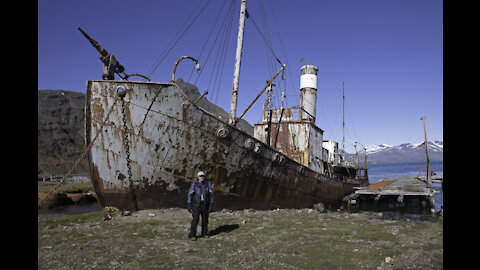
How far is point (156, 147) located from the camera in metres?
9.85

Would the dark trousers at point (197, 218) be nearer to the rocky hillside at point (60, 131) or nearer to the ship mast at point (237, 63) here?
the ship mast at point (237, 63)

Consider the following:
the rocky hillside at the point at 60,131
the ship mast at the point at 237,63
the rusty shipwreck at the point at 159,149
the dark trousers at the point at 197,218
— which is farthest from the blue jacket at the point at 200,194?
the rocky hillside at the point at 60,131

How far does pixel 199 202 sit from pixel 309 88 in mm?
14801

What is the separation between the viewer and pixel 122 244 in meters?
6.70

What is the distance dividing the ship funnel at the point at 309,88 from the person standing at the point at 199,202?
13529 millimetres

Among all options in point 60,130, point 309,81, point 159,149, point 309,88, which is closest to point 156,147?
point 159,149

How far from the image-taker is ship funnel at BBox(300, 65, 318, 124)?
19.4 metres

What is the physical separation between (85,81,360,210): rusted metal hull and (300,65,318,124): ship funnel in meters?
9.30

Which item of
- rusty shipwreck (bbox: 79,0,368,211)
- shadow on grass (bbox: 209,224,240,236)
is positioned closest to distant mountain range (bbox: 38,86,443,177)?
rusty shipwreck (bbox: 79,0,368,211)

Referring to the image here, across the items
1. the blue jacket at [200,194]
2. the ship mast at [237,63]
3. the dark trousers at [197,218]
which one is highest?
the ship mast at [237,63]

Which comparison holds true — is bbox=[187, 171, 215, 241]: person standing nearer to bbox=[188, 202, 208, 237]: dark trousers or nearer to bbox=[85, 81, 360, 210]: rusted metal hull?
bbox=[188, 202, 208, 237]: dark trousers

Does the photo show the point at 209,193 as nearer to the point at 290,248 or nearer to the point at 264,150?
the point at 290,248

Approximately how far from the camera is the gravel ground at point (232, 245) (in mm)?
5484

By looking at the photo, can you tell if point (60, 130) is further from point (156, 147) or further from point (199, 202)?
point (199, 202)
